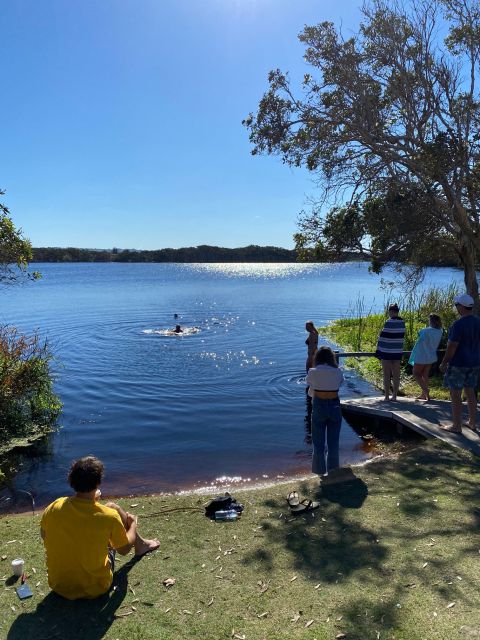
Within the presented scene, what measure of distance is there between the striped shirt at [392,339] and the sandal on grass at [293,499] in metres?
5.19

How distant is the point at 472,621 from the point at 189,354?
18740mm

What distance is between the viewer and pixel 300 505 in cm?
641

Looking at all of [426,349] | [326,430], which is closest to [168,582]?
[326,430]

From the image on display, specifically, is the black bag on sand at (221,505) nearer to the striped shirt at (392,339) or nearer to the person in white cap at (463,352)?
the person in white cap at (463,352)

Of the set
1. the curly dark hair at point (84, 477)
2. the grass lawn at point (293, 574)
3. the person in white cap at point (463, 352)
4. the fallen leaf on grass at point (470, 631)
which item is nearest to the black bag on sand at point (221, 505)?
the grass lawn at point (293, 574)

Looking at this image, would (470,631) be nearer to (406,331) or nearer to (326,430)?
(326,430)

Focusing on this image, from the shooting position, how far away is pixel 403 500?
647 cm

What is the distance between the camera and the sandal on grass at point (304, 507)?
629 centimetres

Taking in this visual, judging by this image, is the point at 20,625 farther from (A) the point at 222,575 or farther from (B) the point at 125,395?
(B) the point at 125,395

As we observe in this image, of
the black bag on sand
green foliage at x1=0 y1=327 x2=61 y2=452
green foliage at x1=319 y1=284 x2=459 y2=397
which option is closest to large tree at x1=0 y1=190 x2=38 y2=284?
green foliage at x1=0 y1=327 x2=61 y2=452

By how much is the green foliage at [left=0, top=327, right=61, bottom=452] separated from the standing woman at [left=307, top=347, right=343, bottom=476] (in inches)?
256

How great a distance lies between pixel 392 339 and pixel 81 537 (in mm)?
8347

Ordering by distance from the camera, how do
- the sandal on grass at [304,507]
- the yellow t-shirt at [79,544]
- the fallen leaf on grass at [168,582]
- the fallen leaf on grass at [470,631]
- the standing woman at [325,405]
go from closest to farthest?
the fallen leaf on grass at [470,631] < the yellow t-shirt at [79,544] < the fallen leaf on grass at [168,582] < the sandal on grass at [304,507] < the standing woman at [325,405]

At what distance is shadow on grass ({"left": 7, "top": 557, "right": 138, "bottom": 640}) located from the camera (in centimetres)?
402
